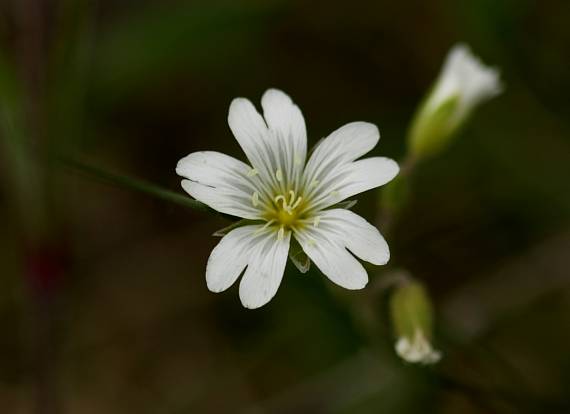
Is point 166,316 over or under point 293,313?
over

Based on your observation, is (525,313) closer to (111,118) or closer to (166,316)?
(166,316)

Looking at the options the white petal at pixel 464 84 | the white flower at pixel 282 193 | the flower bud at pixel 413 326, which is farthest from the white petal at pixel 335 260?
the white petal at pixel 464 84

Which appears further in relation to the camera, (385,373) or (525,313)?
(525,313)

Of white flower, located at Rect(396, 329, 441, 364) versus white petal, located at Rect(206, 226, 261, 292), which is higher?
white petal, located at Rect(206, 226, 261, 292)

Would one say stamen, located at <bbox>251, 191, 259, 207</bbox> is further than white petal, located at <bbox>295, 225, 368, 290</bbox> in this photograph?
Yes

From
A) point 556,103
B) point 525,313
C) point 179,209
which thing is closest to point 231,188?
point 179,209

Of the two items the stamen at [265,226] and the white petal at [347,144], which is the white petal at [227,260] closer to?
the stamen at [265,226]

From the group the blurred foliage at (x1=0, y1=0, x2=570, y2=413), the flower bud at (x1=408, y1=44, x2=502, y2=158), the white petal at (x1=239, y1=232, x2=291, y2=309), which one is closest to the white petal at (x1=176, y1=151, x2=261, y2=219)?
the white petal at (x1=239, y1=232, x2=291, y2=309)

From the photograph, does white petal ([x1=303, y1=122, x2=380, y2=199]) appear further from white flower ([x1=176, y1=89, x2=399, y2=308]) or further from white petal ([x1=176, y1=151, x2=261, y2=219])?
white petal ([x1=176, y1=151, x2=261, y2=219])
